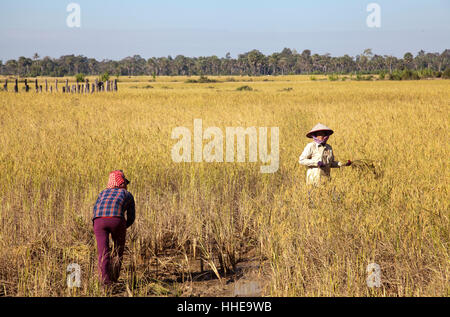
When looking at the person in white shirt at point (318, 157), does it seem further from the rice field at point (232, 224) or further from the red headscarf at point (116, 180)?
the red headscarf at point (116, 180)

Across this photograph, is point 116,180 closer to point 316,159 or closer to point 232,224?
point 232,224

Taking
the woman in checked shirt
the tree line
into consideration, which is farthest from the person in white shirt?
the tree line

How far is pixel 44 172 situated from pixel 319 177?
3.82m

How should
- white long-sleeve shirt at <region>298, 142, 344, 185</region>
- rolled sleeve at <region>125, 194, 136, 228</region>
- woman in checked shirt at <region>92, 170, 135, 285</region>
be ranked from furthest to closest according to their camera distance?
white long-sleeve shirt at <region>298, 142, 344, 185</region>, rolled sleeve at <region>125, 194, 136, 228</region>, woman in checked shirt at <region>92, 170, 135, 285</region>

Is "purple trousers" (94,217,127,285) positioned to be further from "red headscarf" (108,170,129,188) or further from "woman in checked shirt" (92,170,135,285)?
"red headscarf" (108,170,129,188)

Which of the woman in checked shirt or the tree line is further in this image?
the tree line

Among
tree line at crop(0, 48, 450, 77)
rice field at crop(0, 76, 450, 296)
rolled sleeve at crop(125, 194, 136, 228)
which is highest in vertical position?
tree line at crop(0, 48, 450, 77)

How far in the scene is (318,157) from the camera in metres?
4.80

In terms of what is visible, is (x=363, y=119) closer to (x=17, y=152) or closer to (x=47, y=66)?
(x=17, y=152)

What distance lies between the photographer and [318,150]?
4832 mm

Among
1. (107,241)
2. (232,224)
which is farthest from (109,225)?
(232,224)

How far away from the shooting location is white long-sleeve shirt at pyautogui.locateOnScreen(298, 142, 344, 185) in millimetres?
4773

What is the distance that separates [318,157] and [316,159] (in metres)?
0.03

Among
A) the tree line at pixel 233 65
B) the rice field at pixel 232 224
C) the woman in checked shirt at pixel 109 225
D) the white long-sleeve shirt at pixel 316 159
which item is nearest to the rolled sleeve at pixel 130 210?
the woman in checked shirt at pixel 109 225
